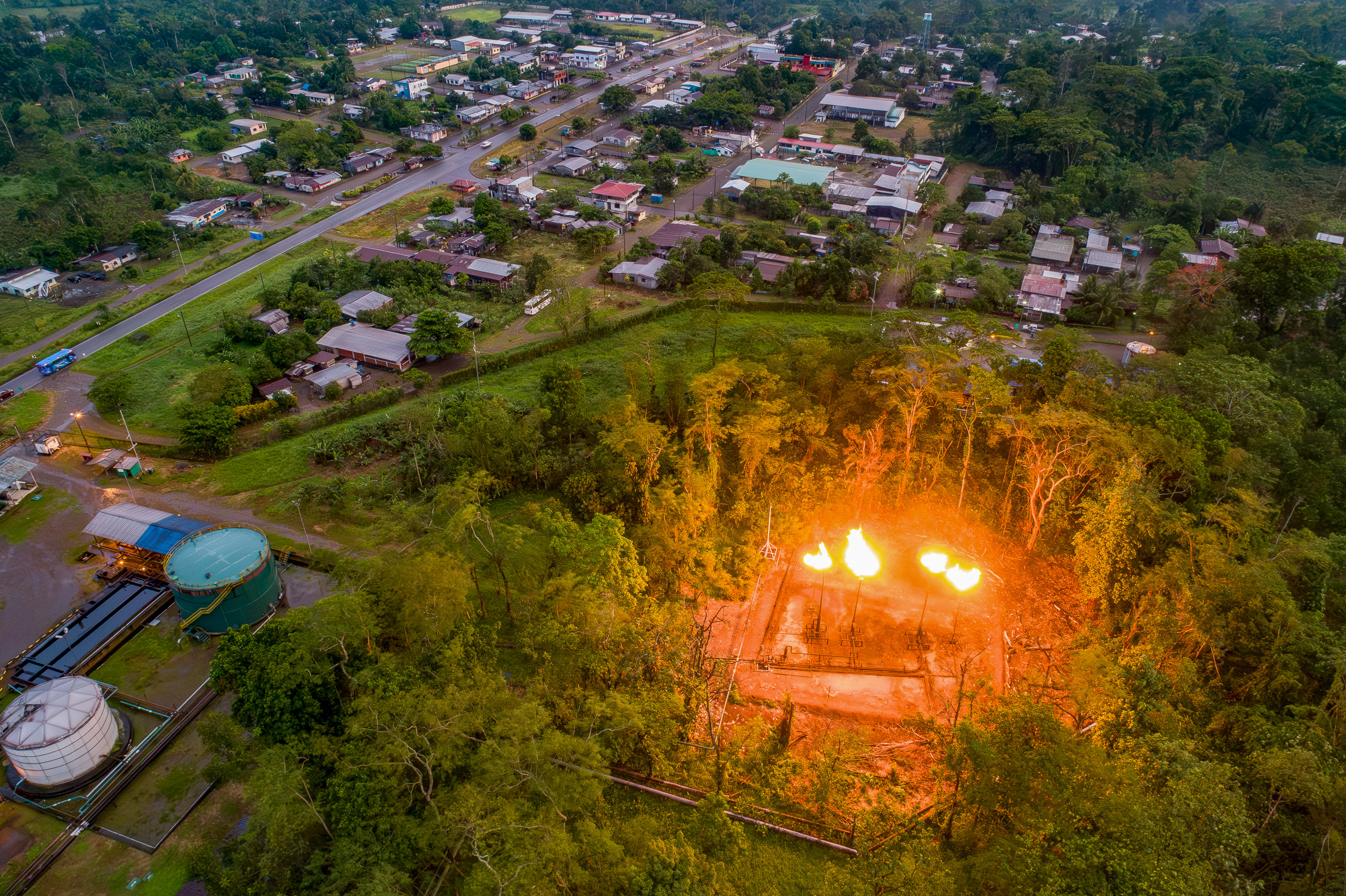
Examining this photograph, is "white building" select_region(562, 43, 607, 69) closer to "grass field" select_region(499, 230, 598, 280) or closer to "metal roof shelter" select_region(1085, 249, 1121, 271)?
"grass field" select_region(499, 230, 598, 280)

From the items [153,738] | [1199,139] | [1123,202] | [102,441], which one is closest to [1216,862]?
[153,738]

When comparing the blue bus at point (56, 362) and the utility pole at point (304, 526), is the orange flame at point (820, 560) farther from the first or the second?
the blue bus at point (56, 362)

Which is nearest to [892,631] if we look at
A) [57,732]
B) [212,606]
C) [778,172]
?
[212,606]

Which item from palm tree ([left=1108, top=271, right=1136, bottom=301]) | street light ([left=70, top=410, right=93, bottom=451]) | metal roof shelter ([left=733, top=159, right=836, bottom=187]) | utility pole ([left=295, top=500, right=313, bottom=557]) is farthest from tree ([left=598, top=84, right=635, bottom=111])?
utility pole ([left=295, top=500, right=313, bottom=557])

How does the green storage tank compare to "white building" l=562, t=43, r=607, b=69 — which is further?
"white building" l=562, t=43, r=607, b=69

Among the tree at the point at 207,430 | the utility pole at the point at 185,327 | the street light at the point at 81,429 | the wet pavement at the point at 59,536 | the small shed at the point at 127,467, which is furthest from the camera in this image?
the utility pole at the point at 185,327

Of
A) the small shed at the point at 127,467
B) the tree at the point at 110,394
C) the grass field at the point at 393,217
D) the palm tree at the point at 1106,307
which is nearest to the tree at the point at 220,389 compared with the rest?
the tree at the point at 110,394
